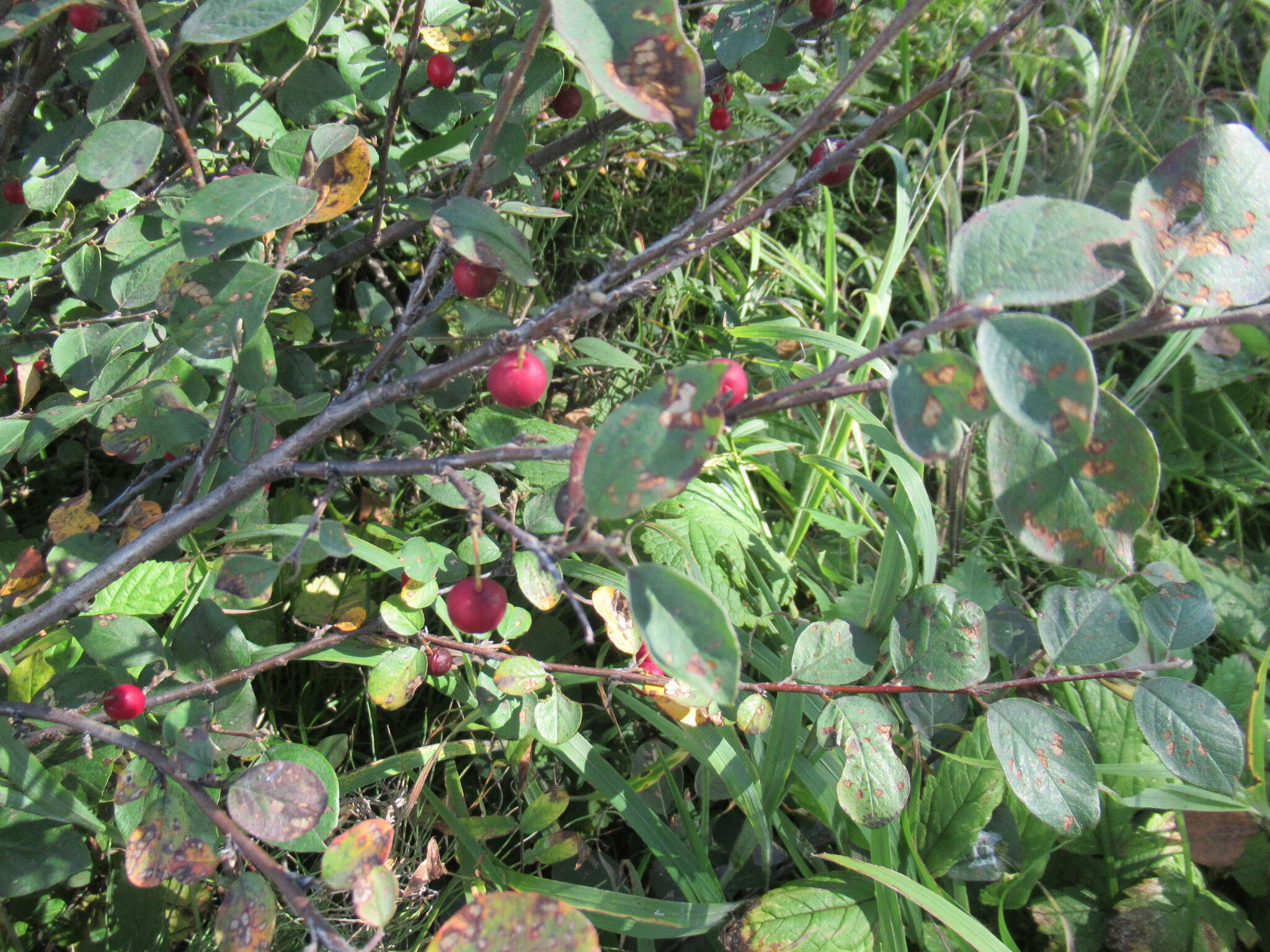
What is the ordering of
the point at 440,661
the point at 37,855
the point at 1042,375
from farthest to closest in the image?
the point at 440,661, the point at 37,855, the point at 1042,375

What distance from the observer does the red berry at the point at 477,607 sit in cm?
84

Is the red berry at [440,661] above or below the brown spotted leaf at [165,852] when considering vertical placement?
below

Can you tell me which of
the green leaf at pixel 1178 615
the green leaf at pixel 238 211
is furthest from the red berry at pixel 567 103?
the green leaf at pixel 1178 615

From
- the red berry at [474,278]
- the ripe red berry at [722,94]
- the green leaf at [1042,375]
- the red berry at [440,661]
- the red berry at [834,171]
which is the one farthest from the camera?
the ripe red berry at [722,94]

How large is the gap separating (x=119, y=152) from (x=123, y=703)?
607 millimetres

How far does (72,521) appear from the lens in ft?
3.65

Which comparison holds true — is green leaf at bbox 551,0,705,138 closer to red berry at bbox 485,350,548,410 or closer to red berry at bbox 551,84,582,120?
red berry at bbox 485,350,548,410

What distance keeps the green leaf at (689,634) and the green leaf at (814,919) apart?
0.80 m

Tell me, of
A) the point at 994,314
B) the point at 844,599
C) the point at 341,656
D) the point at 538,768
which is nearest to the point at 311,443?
the point at 341,656

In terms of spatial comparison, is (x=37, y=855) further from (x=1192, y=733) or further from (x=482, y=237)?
(x=1192, y=733)

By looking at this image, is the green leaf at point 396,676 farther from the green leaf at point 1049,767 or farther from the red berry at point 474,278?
the green leaf at point 1049,767

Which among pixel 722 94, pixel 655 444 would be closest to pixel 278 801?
pixel 655 444

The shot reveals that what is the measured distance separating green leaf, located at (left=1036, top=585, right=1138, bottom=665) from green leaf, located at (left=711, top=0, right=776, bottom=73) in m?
0.82

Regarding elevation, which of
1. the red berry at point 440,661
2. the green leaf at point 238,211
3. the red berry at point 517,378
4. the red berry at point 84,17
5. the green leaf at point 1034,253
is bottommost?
the red berry at point 440,661
